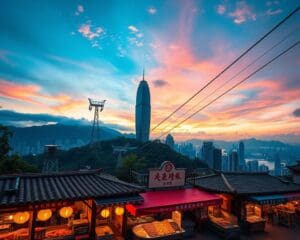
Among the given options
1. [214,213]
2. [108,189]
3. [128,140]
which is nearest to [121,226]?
[108,189]

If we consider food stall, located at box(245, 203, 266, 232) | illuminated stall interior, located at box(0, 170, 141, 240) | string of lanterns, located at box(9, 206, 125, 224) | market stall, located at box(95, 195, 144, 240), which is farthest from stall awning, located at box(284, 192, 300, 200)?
string of lanterns, located at box(9, 206, 125, 224)

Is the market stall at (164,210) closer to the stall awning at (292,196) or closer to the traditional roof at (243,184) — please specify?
the traditional roof at (243,184)

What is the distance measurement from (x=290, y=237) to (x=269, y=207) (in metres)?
3.82

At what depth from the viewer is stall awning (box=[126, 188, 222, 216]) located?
13473 mm

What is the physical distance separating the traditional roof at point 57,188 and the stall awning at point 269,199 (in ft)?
29.3

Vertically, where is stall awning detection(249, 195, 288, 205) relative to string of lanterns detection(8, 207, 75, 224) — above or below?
above

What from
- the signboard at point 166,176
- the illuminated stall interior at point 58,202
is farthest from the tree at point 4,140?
the signboard at point 166,176

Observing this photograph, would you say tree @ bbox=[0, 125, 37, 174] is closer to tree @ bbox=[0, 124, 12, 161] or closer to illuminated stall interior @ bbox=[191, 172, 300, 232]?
tree @ bbox=[0, 124, 12, 161]

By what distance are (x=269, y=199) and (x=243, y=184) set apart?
2.35 meters

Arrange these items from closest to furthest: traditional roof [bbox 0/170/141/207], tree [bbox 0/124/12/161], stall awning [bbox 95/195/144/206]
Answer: traditional roof [bbox 0/170/141/207], stall awning [bbox 95/195/144/206], tree [bbox 0/124/12/161]

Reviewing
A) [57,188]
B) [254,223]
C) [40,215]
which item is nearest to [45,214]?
[40,215]

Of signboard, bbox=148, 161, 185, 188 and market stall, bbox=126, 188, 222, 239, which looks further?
signboard, bbox=148, 161, 185, 188

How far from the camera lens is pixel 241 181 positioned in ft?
62.1

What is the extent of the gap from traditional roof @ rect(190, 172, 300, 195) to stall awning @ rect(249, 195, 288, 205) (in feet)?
1.19
